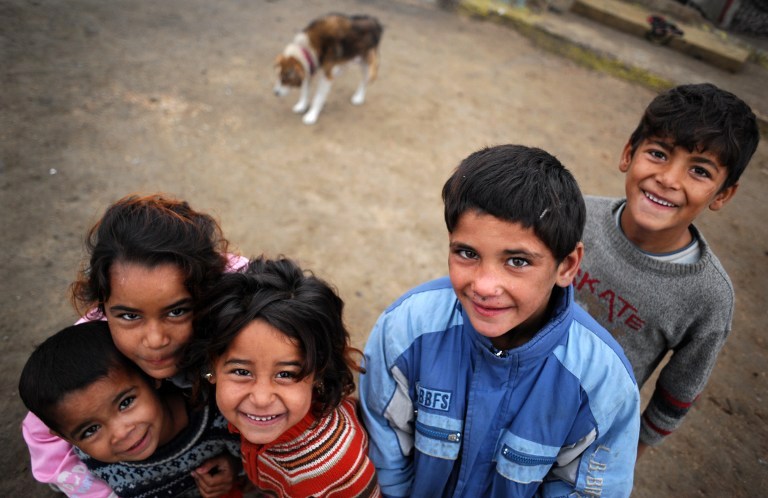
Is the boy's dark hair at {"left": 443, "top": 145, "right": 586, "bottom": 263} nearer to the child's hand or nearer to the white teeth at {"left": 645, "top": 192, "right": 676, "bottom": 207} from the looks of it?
the white teeth at {"left": 645, "top": 192, "right": 676, "bottom": 207}

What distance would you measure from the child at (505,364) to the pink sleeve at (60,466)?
999mm

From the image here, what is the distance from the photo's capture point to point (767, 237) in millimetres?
4051

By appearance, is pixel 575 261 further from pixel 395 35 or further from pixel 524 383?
pixel 395 35

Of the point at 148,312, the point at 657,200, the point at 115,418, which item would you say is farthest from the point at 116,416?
the point at 657,200

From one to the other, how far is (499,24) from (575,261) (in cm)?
701

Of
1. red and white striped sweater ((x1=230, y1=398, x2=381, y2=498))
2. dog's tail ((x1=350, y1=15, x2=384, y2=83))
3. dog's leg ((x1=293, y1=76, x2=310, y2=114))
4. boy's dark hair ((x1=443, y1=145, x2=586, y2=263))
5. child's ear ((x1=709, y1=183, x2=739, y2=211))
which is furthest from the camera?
dog's leg ((x1=293, y1=76, x2=310, y2=114))

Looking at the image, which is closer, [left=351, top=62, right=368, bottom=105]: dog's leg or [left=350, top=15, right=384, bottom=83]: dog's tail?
[left=350, top=15, right=384, bottom=83]: dog's tail

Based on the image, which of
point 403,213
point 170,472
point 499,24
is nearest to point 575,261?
point 170,472

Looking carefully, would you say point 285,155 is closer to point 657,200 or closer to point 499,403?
point 657,200

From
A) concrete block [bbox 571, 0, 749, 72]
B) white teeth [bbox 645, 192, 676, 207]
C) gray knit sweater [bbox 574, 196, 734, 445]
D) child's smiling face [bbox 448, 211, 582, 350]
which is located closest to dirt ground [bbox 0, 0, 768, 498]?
gray knit sweater [bbox 574, 196, 734, 445]

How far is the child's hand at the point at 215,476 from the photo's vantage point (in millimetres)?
1721

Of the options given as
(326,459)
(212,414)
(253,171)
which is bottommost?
(253,171)

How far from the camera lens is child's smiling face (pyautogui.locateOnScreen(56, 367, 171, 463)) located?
139 centimetres

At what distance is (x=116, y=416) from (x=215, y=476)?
45 cm
